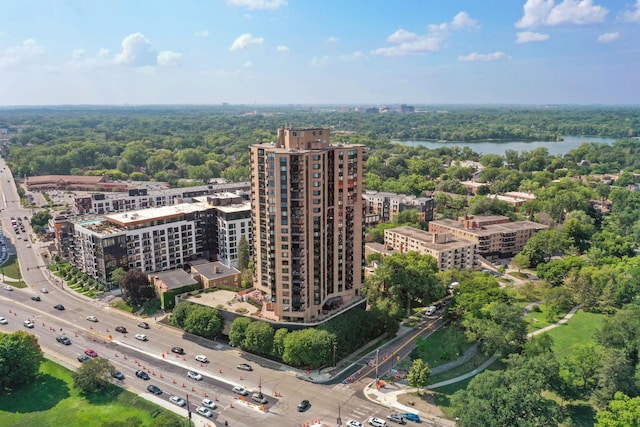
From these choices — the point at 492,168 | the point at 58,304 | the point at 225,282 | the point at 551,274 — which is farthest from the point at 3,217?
the point at 492,168

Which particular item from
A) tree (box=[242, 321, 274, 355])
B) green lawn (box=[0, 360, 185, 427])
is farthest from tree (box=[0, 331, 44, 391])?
tree (box=[242, 321, 274, 355])

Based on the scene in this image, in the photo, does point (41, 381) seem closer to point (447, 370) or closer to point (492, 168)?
point (447, 370)

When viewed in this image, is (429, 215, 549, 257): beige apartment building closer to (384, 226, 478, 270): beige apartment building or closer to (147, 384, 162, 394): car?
(384, 226, 478, 270): beige apartment building

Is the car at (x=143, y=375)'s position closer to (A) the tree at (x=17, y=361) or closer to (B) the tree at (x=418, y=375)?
(A) the tree at (x=17, y=361)

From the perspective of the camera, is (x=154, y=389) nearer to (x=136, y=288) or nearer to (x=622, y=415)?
(x=136, y=288)

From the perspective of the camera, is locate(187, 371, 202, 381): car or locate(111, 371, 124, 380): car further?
locate(111, 371, 124, 380): car

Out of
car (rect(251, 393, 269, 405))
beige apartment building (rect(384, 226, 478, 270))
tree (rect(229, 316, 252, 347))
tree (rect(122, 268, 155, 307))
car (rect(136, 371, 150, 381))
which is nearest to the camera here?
car (rect(251, 393, 269, 405))
